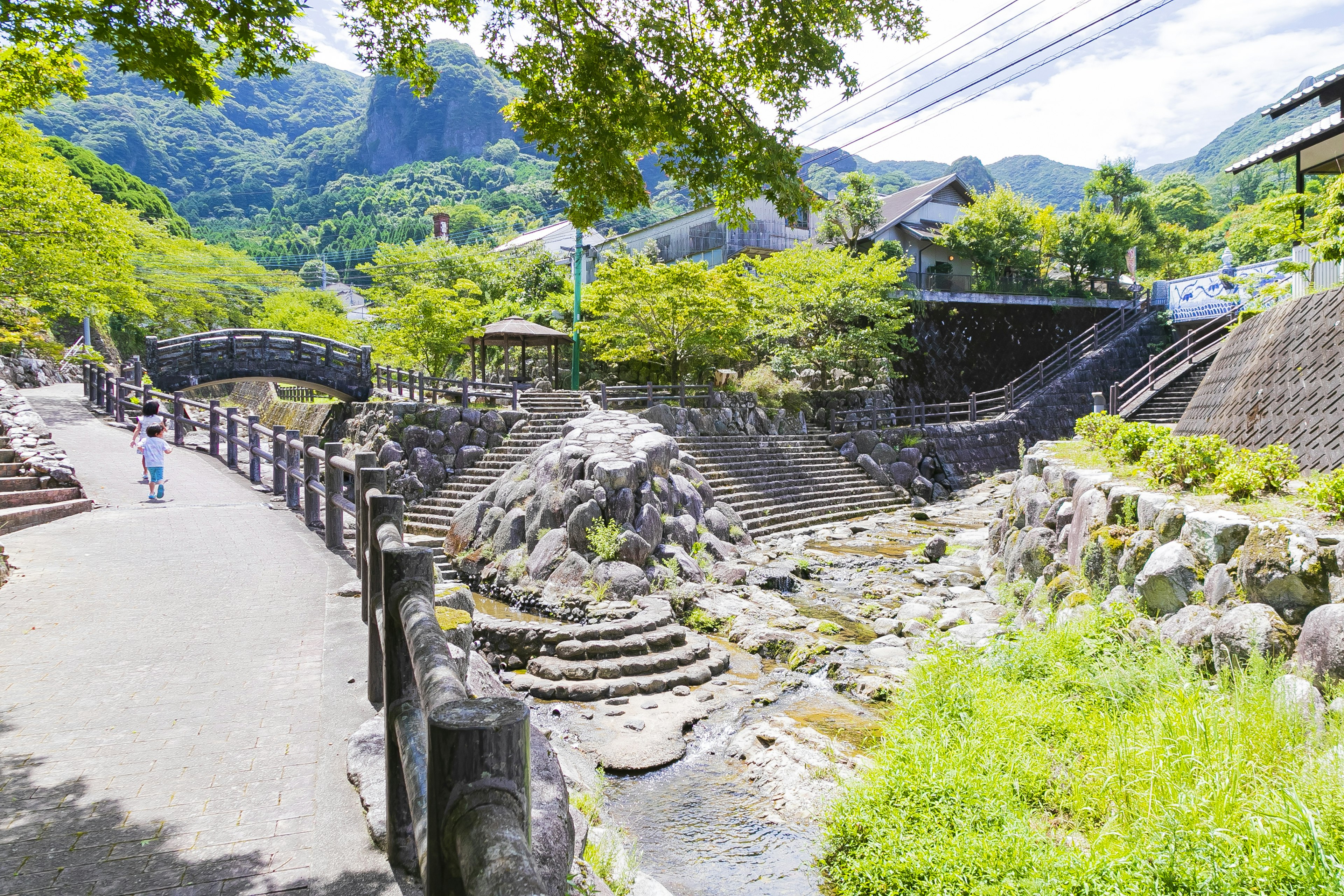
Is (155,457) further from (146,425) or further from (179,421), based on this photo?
(179,421)

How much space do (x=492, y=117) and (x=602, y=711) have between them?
13631cm

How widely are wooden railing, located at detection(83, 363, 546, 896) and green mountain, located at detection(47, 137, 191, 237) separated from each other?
40.7m

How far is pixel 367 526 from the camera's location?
178 inches

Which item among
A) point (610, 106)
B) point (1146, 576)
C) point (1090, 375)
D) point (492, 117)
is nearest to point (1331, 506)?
point (1146, 576)

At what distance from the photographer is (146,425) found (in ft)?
33.5

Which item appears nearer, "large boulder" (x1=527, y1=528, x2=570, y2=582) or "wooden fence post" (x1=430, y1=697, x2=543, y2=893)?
"wooden fence post" (x1=430, y1=697, x2=543, y2=893)

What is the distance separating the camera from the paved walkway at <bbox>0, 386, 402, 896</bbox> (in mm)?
2439

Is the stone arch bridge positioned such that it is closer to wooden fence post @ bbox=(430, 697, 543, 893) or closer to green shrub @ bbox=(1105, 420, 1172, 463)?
green shrub @ bbox=(1105, 420, 1172, 463)

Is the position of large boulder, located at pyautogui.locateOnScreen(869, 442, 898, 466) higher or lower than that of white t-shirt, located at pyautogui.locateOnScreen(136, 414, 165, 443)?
lower

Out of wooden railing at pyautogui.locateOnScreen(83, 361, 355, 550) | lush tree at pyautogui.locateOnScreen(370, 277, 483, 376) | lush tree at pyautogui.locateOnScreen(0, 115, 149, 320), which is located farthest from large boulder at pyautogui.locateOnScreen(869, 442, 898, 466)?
lush tree at pyautogui.locateOnScreen(0, 115, 149, 320)

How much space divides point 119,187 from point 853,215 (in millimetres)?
39384

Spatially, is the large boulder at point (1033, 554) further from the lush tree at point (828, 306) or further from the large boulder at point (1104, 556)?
the lush tree at point (828, 306)

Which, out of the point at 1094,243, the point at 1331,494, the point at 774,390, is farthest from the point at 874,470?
the point at 1094,243

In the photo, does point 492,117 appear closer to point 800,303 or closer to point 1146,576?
point 800,303
